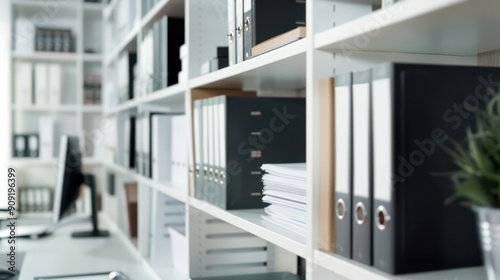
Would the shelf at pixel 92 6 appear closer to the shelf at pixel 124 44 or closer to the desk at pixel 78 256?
the shelf at pixel 124 44

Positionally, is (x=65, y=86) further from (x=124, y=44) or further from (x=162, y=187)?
(x=162, y=187)

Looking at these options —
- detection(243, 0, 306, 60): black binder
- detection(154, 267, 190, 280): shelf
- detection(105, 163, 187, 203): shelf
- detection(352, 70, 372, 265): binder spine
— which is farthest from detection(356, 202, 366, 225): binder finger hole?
detection(154, 267, 190, 280): shelf

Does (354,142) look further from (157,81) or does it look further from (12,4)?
(12,4)

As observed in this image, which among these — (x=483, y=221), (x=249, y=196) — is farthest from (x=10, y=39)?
(x=483, y=221)

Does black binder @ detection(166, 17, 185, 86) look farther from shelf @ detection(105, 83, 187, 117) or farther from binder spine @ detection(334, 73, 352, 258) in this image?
binder spine @ detection(334, 73, 352, 258)

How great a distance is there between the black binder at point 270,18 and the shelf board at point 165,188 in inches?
24.7

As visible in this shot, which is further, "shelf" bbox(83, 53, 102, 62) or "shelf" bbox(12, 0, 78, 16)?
"shelf" bbox(83, 53, 102, 62)

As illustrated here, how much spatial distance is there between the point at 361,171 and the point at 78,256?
2039mm

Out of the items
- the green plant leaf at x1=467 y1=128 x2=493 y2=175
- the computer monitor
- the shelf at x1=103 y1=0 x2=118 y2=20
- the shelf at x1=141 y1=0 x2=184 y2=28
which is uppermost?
the shelf at x1=103 y1=0 x2=118 y2=20

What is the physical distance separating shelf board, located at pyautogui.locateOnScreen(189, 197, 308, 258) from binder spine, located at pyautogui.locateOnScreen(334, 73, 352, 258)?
0.33 ft

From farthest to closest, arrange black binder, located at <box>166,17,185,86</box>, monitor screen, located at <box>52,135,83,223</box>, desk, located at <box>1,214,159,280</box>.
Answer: monitor screen, located at <box>52,135,83,223</box> → desk, located at <box>1,214,159,280</box> → black binder, located at <box>166,17,185,86</box>

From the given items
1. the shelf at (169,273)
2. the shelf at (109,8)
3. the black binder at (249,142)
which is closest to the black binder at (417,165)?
the black binder at (249,142)

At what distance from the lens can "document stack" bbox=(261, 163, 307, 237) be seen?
1108mm

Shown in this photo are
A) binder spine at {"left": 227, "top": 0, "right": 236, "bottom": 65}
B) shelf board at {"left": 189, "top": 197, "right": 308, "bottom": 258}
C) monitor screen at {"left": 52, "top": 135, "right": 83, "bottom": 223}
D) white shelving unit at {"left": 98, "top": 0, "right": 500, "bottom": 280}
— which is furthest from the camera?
monitor screen at {"left": 52, "top": 135, "right": 83, "bottom": 223}
